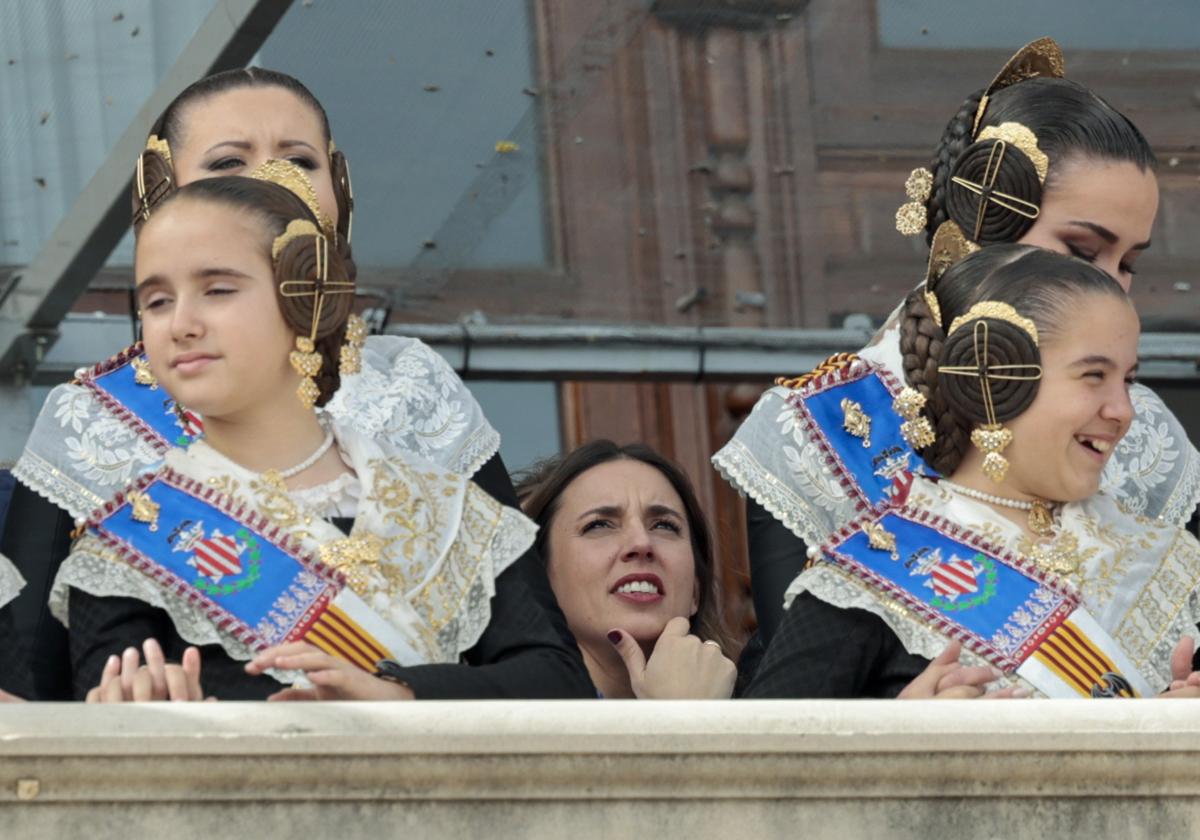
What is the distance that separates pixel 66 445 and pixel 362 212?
1.95m

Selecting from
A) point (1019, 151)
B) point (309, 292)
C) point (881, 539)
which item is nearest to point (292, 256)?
point (309, 292)

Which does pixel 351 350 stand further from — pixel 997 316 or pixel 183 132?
pixel 997 316

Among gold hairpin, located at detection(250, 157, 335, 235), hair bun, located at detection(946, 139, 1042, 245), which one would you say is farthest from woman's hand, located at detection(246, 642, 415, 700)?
hair bun, located at detection(946, 139, 1042, 245)

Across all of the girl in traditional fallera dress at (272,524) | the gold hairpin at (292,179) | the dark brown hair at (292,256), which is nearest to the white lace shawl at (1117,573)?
the girl in traditional fallera dress at (272,524)

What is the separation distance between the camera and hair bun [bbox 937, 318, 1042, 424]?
340 centimetres

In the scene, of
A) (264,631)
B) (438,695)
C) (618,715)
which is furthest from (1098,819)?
(264,631)

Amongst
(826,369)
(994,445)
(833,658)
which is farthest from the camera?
(826,369)

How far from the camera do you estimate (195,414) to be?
143 inches

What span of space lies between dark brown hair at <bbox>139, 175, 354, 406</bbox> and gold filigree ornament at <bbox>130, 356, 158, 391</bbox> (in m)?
0.45

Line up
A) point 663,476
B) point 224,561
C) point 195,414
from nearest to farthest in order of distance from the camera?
→ point 224,561
point 195,414
point 663,476

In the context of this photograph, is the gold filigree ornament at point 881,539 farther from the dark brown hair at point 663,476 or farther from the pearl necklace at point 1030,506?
the dark brown hair at point 663,476

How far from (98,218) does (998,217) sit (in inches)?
77.6

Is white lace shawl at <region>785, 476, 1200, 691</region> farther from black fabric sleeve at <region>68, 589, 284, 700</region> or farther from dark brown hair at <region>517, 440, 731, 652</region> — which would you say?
dark brown hair at <region>517, 440, 731, 652</region>

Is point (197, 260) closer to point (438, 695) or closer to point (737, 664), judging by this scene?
point (438, 695)
